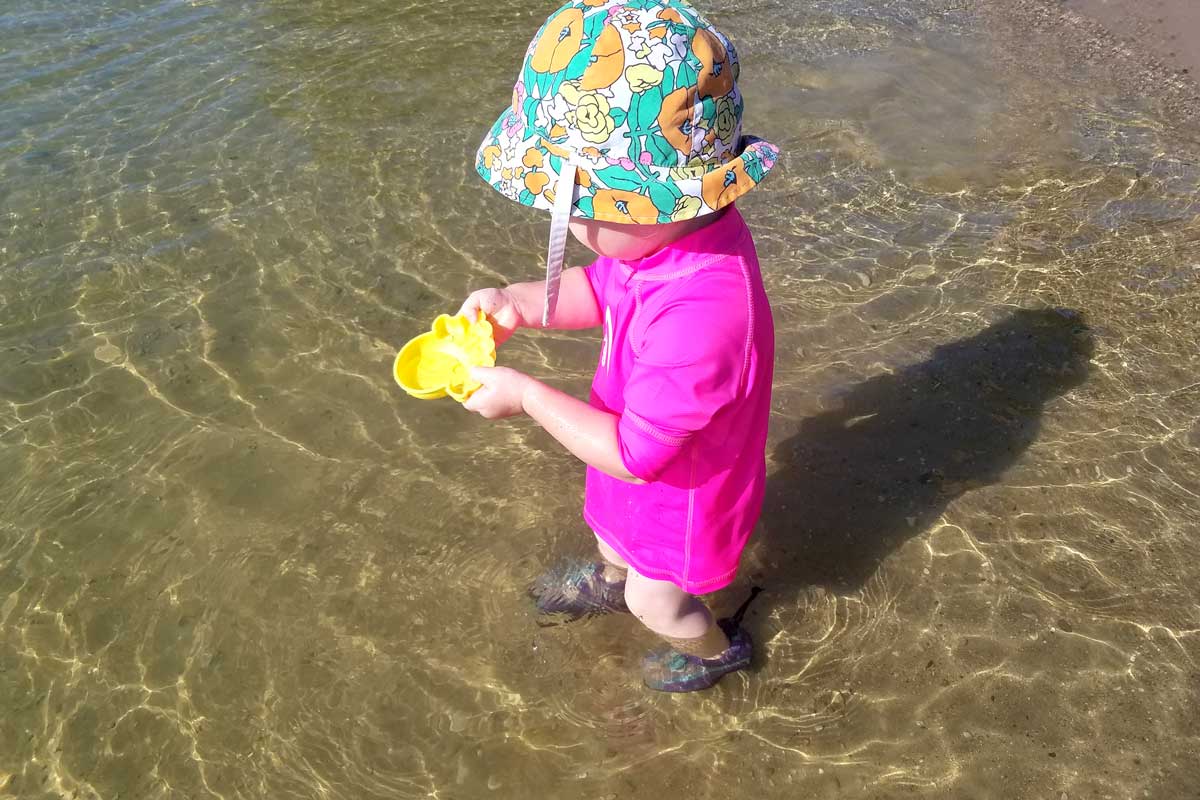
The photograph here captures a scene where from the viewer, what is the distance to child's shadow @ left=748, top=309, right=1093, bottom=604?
10.9 ft

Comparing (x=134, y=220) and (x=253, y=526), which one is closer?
(x=253, y=526)

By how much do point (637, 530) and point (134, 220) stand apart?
386 cm

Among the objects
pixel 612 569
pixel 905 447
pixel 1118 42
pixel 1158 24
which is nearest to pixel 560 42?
pixel 612 569

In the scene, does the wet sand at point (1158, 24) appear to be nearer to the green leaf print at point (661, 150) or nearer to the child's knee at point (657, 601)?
the child's knee at point (657, 601)

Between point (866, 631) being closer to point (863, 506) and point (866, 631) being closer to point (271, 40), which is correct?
point (863, 506)

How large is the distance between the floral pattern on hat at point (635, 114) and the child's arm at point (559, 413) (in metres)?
0.48

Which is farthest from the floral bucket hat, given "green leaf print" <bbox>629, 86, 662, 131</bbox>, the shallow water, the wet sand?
the wet sand

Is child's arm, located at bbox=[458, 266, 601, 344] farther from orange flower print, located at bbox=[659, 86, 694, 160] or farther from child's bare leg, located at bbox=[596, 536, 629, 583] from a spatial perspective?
child's bare leg, located at bbox=[596, 536, 629, 583]

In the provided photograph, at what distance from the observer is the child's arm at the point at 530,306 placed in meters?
2.53

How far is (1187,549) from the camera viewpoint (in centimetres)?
319

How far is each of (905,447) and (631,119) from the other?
2.30 meters

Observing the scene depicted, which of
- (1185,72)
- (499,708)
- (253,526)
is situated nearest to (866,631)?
(499,708)

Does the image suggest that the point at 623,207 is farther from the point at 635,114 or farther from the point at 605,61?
the point at 605,61

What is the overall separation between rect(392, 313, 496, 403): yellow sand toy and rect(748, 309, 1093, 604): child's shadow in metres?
1.45
